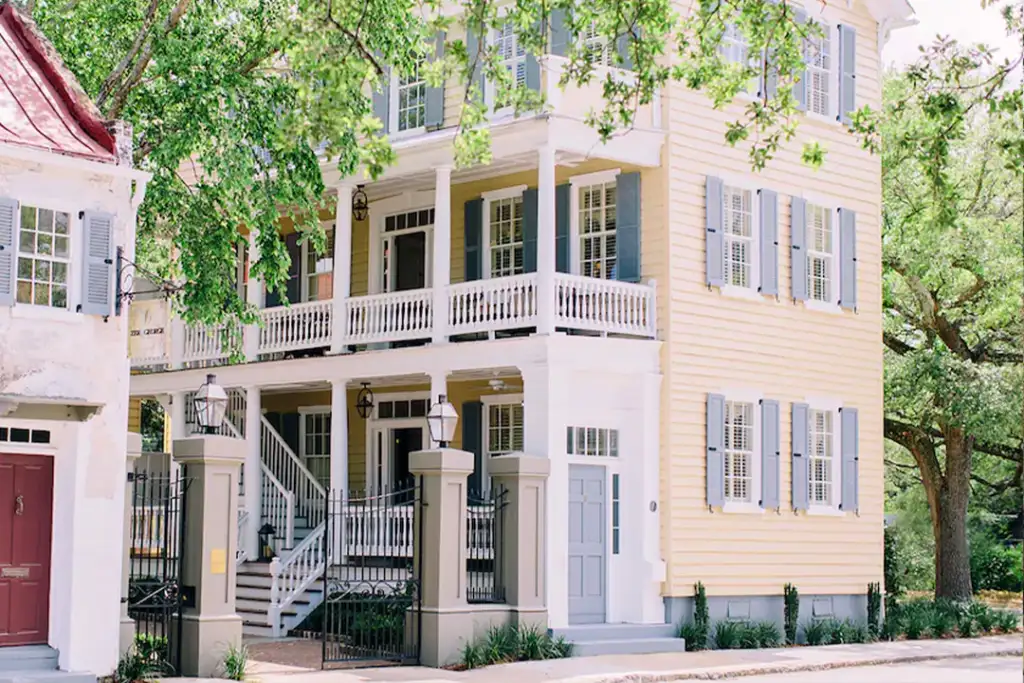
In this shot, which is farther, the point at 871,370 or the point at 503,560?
the point at 871,370

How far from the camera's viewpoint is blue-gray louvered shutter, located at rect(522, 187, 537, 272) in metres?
24.5

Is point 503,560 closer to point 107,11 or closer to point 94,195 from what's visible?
point 94,195

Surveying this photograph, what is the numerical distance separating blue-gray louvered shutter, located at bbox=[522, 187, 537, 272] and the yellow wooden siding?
231cm

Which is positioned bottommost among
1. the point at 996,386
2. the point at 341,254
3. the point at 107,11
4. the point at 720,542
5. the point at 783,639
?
the point at 783,639

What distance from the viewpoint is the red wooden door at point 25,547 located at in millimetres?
17234

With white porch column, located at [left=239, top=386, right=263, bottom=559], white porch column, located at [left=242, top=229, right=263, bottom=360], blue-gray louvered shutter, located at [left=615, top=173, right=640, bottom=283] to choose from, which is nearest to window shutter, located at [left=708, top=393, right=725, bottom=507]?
blue-gray louvered shutter, located at [left=615, top=173, right=640, bottom=283]

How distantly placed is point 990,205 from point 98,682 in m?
20.6

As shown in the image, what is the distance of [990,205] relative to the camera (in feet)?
102

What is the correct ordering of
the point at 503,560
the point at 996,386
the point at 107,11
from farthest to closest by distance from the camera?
the point at 996,386, the point at 107,11, the point at 503,560

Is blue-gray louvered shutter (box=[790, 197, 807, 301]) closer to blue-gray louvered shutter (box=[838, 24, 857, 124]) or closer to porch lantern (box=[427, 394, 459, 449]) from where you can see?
blue-gray louvered shutter (box=[838, 24, 857, 124])

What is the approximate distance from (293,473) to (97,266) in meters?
9.62

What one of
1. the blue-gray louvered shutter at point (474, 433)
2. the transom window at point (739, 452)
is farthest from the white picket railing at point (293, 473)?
the transom window at point (739, 452)

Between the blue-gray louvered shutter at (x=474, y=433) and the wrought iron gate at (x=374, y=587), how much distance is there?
224 cm

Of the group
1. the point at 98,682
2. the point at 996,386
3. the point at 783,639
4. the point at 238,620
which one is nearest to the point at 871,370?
the point at 996,386
